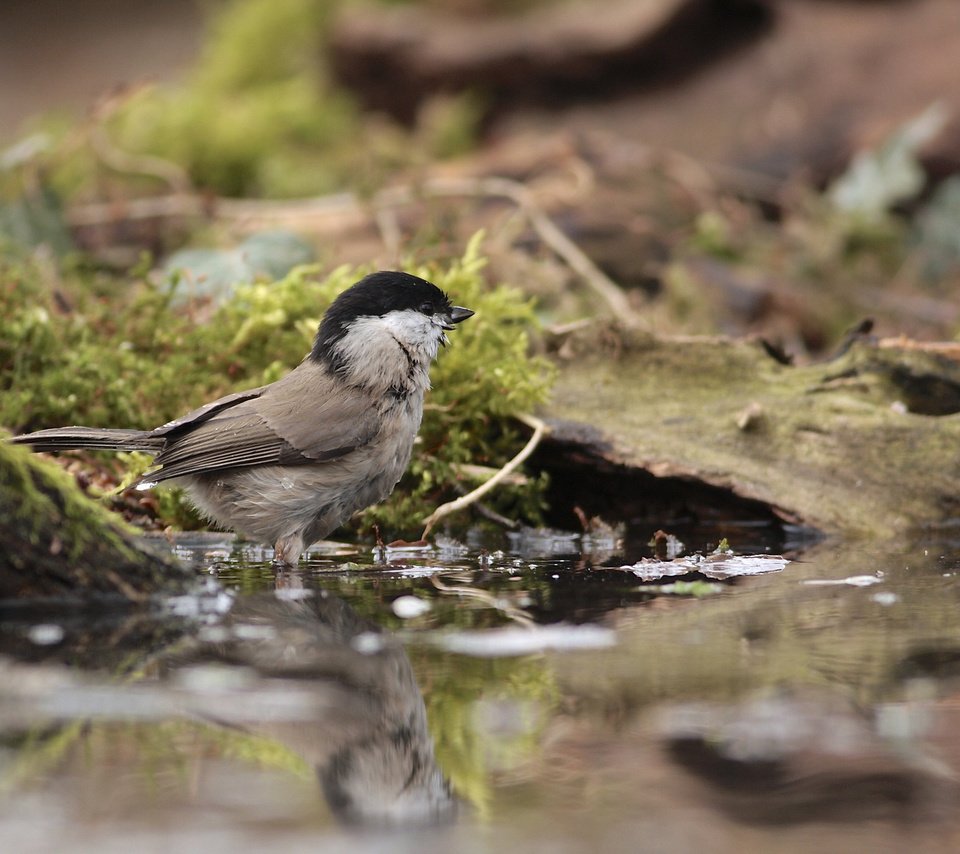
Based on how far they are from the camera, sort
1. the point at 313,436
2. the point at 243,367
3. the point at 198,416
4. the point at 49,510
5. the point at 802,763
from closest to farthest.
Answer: the point at 802,763, the point at 49,510, the point at 313,436, the point at 198,416, the point at 243,367

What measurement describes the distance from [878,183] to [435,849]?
8483mm

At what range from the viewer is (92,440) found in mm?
4406

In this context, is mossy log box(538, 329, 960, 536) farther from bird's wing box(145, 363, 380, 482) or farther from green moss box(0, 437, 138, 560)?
green moss box(0, 437, 138, 560)

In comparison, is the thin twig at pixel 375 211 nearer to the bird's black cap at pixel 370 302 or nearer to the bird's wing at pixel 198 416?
the bird's black cap at pixel 370 302

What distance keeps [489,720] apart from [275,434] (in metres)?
2.13

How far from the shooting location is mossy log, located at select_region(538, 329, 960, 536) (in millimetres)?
5027

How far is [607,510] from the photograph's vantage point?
5.41 metres

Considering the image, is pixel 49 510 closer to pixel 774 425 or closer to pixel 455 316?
pixel 455 316


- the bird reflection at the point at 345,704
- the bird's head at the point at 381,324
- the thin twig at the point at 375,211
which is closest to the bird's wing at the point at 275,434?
the bird's head at the point at 381,324

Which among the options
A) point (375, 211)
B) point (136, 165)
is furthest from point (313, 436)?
point (136, 165)

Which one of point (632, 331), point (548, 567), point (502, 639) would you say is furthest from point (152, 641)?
point (632, 331)

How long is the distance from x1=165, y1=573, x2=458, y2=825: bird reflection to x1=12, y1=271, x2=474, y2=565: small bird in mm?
833

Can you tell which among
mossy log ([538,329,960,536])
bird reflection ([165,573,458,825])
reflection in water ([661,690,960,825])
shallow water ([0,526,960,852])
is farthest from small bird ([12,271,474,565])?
reflection in water ([661,690,960,825])

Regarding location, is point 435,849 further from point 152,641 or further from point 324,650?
point 152,641
